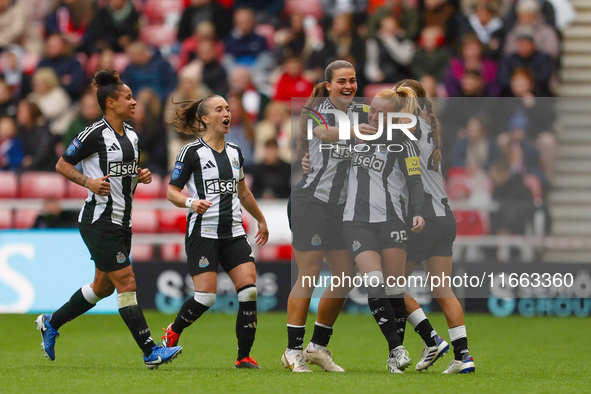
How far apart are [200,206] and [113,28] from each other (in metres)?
10.1

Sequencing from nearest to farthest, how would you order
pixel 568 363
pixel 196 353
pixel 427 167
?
pixel 427 167
pixel 568 363
pixel 196 353

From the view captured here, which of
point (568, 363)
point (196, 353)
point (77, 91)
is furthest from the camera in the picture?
point (77, 91)

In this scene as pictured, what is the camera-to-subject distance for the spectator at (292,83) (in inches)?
587

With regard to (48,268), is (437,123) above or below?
above

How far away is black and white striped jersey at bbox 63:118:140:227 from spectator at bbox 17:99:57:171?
7104 mm

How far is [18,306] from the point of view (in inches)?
490

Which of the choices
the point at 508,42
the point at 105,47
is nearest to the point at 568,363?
the point at 508,42

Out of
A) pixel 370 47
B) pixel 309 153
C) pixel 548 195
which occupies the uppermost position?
pixel 370 47

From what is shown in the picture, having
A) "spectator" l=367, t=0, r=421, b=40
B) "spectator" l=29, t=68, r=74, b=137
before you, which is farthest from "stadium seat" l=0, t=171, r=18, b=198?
"spectator" l=367, t=0, r=421, b=40

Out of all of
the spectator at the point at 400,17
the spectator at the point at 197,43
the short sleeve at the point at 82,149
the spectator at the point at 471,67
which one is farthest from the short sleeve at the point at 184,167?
the spectator at the point at 400,17

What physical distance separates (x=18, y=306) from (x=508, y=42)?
815cm

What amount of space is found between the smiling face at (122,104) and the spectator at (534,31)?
350 inches

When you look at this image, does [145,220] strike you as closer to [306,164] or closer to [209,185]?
[209,185]

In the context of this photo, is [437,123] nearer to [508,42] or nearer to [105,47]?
[508,42]
